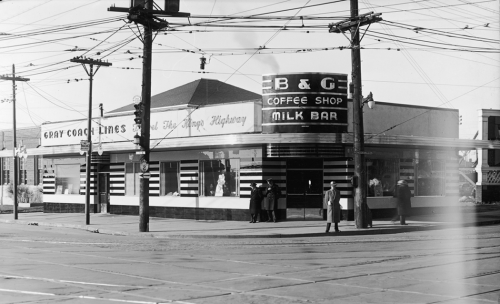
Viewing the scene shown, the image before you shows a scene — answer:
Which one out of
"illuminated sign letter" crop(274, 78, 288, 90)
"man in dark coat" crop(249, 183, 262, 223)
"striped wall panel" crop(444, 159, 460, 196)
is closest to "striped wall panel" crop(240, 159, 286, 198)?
"man in dark coat" crop(249, 183, 262, 223)

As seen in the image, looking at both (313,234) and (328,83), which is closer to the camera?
(313,234)

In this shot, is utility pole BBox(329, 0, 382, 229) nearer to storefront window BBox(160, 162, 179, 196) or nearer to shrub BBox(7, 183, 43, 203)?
storefront window BBox(160, 162, 179, 196)

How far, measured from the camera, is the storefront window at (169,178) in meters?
35.0

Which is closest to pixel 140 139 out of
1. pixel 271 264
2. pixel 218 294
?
pixel 271 264

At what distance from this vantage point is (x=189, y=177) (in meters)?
34.2

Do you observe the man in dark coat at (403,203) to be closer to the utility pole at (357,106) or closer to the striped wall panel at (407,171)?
the utility pole at (357,106)

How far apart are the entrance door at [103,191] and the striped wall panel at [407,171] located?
53.9 ft

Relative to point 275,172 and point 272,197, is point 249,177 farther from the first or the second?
point 272,197

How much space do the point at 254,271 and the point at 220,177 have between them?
18.3 m

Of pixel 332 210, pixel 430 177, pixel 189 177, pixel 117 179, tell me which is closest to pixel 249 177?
pixel 189 177

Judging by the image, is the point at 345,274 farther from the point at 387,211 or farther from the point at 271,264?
the point at 387,211

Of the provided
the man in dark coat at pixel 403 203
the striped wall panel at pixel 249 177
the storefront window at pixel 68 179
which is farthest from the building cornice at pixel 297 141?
the storefront window at pixel 68 179

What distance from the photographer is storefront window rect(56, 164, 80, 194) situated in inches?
1640

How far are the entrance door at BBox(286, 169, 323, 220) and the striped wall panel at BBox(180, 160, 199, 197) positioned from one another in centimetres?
500
